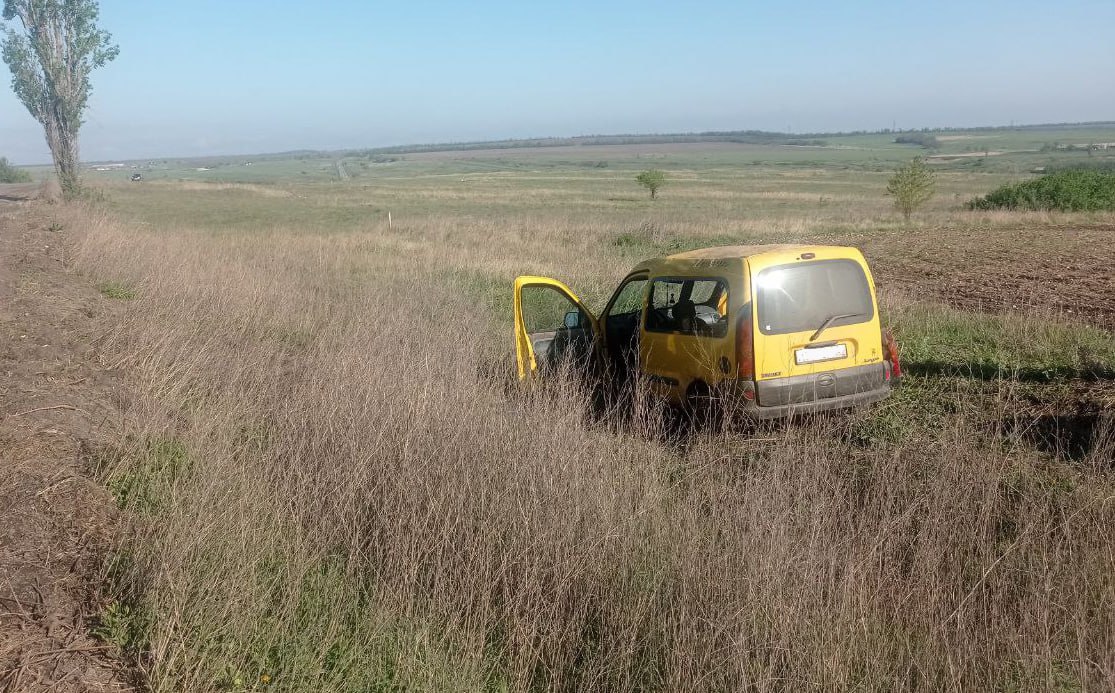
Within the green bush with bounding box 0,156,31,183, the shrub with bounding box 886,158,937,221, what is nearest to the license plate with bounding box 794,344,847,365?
the shrub with bounding box 886,158,937,221

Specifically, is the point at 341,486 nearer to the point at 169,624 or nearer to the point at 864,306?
the point at 169,624

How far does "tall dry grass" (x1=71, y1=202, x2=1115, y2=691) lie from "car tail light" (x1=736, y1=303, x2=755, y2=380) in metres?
0.51

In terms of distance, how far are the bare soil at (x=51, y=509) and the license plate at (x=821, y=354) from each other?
14.6 ft

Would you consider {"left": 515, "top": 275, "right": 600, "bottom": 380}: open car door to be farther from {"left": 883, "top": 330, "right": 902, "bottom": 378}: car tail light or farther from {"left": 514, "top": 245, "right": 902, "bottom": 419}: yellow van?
{"left": 883, "top": 330, "right": 902, "bottom": 378}: car tail light

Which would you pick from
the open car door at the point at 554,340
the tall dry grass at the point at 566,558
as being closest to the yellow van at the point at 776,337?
the tall dry grass at the point at 566,558

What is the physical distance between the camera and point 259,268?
48.9 feet

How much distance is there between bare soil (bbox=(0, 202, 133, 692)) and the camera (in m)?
3.21

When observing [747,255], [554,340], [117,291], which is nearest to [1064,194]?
[554,340]

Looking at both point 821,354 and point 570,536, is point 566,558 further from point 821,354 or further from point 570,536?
point 821,354

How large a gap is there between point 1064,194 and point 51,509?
110ft

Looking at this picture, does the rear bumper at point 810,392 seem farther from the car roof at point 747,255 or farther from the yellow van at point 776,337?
the car roof at point 747,255

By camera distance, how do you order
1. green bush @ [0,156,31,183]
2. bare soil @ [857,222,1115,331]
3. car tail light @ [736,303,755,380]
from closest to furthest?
car tail light @ [736,303,755,380]
bare soil @ [857,222,1115,331]
green bush @ [0,156,31,183]

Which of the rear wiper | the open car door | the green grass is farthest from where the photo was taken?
the green grass

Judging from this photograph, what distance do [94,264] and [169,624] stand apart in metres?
11.2
